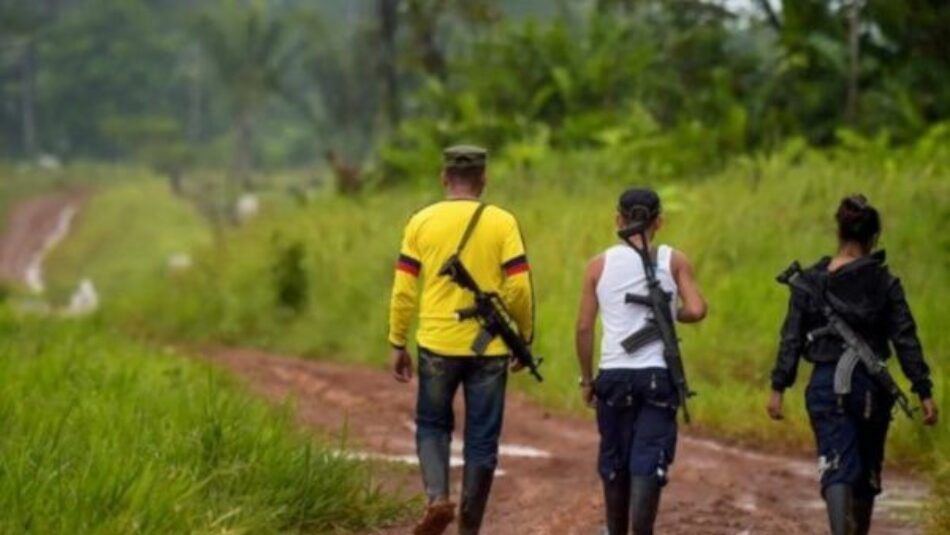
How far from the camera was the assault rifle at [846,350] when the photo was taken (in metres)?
6.93

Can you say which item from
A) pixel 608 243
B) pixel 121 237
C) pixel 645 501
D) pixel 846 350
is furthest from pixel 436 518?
pixel 121 237

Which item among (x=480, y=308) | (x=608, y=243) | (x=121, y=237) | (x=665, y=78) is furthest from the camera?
(x=121, y=237)

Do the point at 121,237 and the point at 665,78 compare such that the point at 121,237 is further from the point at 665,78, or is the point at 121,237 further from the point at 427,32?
the point at 665,78

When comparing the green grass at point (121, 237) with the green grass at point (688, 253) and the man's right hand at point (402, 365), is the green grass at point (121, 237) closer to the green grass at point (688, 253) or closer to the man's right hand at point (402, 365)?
the green grass at point (688, 253)

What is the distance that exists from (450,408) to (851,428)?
188cm

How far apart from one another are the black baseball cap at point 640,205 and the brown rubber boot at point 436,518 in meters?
1.58

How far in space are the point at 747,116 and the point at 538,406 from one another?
9.50 metres

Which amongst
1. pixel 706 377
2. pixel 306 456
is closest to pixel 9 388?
pixel 306 456

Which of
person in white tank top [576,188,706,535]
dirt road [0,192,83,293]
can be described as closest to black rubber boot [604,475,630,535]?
person in white tank top [576,188,706,535]

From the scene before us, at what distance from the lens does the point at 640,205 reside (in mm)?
7078

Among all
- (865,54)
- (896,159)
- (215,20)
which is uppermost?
(215,20)

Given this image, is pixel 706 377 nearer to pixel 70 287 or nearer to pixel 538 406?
pixel 538 406

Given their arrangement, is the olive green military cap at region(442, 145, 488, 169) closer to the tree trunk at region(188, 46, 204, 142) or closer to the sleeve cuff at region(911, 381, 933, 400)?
the sleeve cuff at region(911, 381, 933, 400)

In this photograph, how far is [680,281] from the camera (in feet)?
23.4
